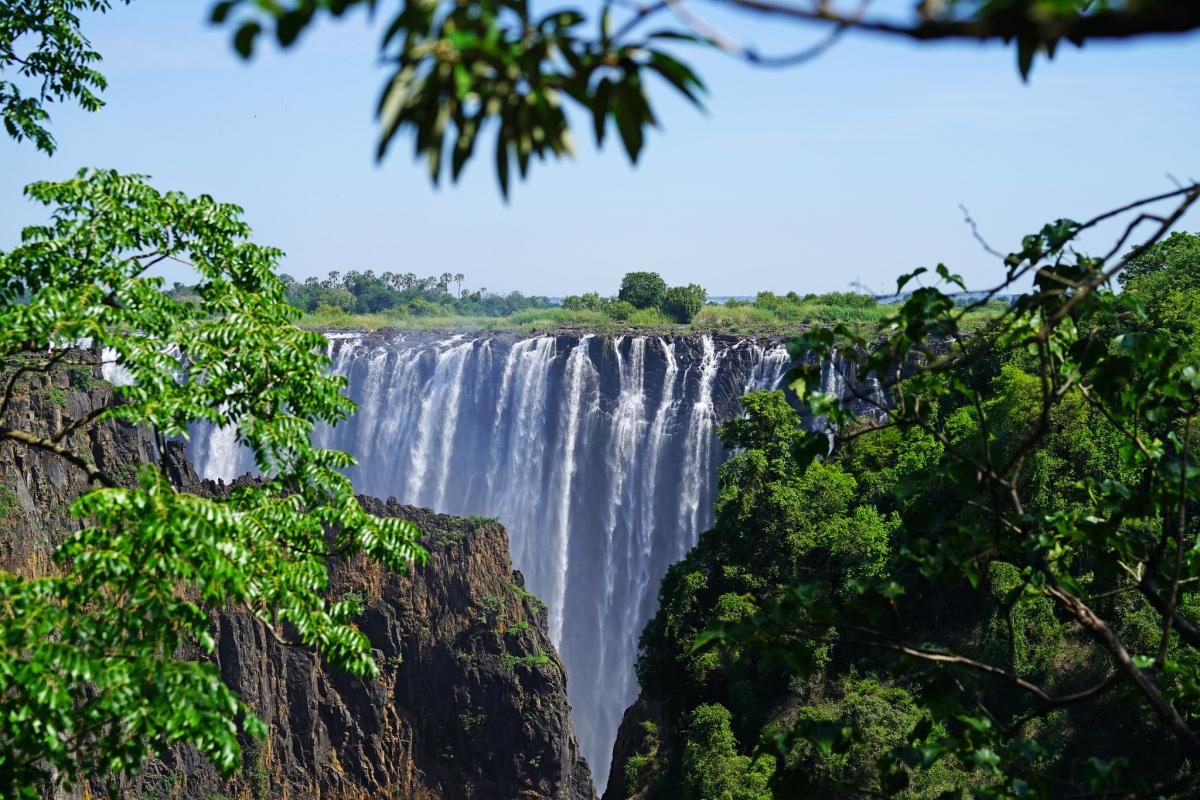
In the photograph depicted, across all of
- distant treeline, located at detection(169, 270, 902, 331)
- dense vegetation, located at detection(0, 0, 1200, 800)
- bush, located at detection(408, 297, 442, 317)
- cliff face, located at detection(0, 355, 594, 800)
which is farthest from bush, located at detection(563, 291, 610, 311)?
dense vegetation, located at detection(0, 0, 1200, 800)

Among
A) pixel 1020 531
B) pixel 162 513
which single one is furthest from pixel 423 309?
pixel 1020 531

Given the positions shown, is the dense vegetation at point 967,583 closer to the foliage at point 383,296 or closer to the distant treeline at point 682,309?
the distant treeline at point 682,309

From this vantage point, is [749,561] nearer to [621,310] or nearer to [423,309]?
[621,310]

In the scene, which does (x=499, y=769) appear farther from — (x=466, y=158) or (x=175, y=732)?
(x=466, y=158)

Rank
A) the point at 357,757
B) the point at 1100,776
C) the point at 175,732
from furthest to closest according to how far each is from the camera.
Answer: the point at 357,757 → the point at 175,732 → the point at 1100,776

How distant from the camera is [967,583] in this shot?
1841 centimetres

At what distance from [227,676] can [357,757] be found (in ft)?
11.6

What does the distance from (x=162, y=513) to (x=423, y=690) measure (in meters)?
22.6

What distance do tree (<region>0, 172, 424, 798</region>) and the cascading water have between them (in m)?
27.4

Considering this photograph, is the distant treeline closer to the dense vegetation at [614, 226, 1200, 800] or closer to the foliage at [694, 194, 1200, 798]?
the dense vegetation at [614, 226, 1200, 800]

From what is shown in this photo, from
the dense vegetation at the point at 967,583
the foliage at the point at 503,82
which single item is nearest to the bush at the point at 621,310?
the dense vegetation at the point at 967,583

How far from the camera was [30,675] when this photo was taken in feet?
13.1

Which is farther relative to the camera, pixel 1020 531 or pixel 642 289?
pixel 642 289

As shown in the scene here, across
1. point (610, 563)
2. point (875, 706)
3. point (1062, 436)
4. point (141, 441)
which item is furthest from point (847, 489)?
point (610, 563)
